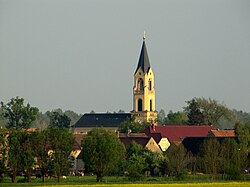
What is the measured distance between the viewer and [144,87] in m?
183

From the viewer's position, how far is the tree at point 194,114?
530 ft

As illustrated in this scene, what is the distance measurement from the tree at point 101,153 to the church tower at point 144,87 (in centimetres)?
7915

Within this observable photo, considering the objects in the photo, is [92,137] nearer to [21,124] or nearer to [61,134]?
[61,134]

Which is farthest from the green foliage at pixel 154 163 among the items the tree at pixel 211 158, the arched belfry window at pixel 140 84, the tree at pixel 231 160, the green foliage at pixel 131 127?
the arched belfry window at pixel 140 84

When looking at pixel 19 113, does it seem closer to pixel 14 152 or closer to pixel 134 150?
pixel 134 150

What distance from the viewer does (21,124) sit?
150m

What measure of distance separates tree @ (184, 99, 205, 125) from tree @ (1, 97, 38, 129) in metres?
25.6

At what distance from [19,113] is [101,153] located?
2146 inches

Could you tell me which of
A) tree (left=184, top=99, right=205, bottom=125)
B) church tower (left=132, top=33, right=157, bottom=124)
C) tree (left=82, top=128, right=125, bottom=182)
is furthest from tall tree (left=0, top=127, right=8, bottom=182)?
church tower (left=132, top=33, right=157, bottom=124)

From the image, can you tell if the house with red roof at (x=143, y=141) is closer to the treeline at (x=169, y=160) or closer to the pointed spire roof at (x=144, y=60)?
the treeline at (x=169, y=160)

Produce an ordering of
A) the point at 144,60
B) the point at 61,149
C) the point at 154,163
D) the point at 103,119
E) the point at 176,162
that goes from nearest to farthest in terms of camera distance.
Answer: the point at 61,149 → the point at 176,162 → the point at 154,163 → the point at 144,60 → the point at 103,119

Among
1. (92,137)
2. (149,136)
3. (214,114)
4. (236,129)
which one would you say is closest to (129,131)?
(149,136)

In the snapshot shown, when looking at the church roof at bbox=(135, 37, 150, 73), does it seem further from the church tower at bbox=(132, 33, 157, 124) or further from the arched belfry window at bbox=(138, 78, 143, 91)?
the arched belfry window at bbox=(138, 78, 143, 91)

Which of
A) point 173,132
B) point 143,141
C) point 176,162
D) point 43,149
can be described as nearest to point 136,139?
point 143,141
